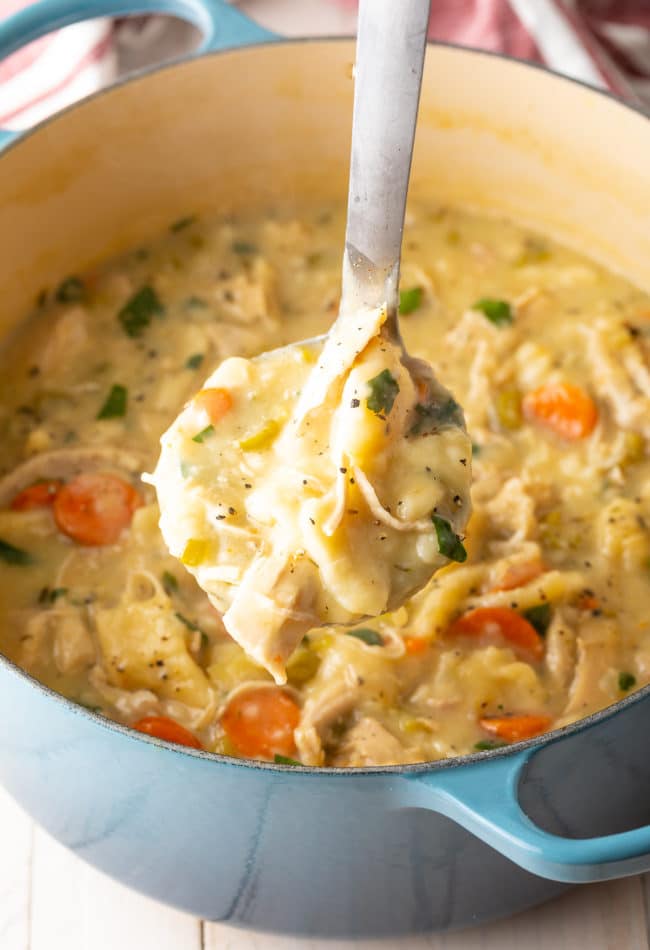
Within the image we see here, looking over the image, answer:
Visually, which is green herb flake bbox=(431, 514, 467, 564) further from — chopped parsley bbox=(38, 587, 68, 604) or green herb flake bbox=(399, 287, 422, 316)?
green herb flake bbox=(399, 287, 422, 316)

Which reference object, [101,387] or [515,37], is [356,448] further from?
[515,37]

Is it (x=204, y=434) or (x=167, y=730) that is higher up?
(x=204, y=434)

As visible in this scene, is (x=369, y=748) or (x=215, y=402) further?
(x=369, y=748)

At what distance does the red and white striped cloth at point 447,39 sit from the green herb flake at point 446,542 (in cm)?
193

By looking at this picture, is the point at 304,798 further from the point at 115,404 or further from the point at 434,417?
the point at 115,404

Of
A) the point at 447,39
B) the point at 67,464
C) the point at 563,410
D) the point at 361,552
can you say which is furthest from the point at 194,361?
the point at 447,39

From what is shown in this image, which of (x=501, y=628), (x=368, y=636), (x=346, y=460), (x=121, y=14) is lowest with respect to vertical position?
(x=501, y=628)

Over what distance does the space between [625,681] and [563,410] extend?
0.67 m

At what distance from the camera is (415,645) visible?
8.45 feet

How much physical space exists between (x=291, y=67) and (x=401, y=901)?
1934mm

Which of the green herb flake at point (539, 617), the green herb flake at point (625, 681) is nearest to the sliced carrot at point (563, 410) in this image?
the green herb flake at point (539, 617)

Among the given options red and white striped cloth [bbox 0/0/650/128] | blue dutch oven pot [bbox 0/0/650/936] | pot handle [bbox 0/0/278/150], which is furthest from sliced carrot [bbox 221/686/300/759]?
red and white striped cloth [bbox 0/0/650/128]

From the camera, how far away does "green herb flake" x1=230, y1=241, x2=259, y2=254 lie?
341 cm

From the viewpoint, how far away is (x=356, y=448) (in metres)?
2.04
